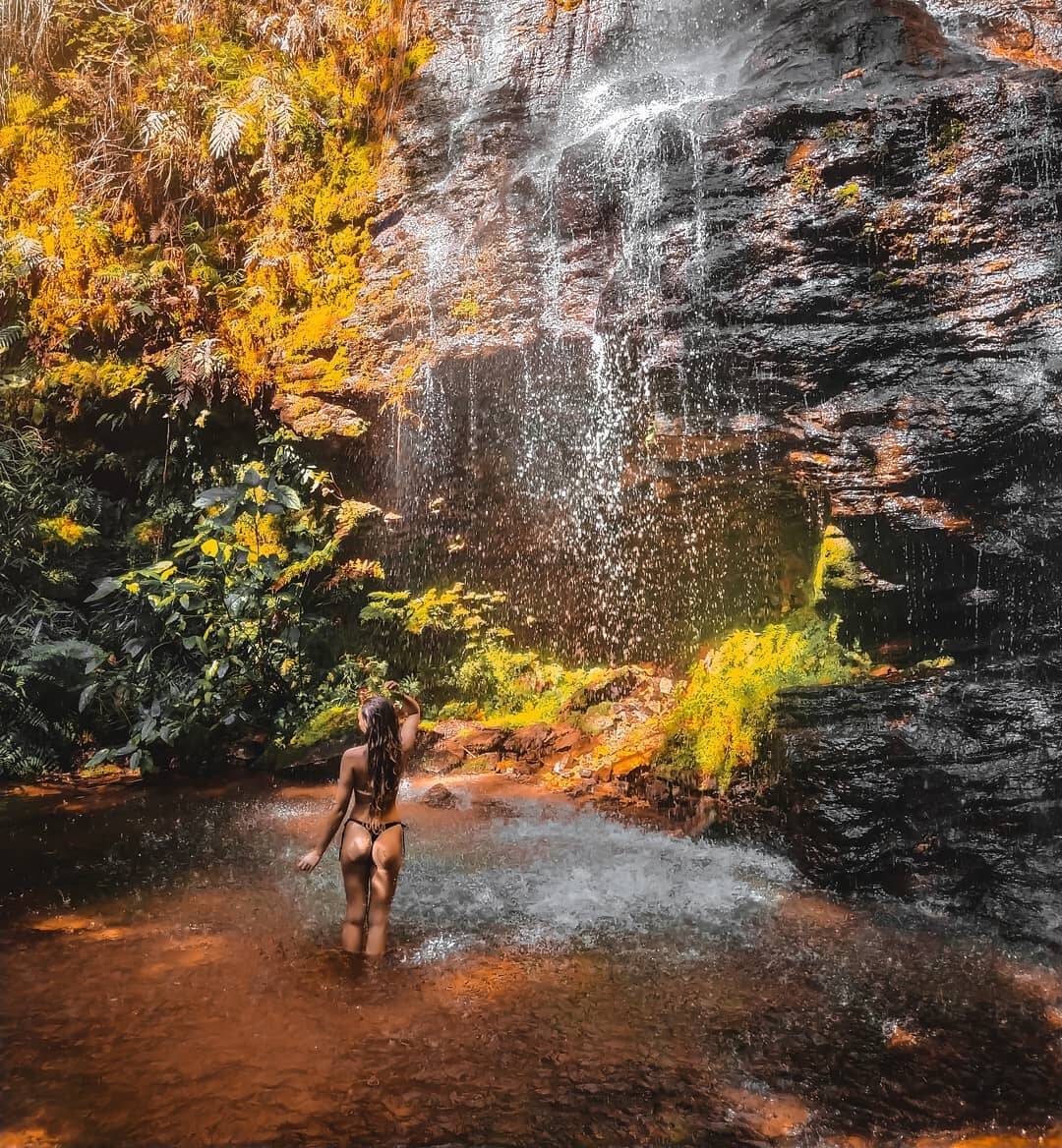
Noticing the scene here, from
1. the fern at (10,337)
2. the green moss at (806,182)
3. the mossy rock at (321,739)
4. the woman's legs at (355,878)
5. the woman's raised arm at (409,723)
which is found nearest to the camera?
the woman's legs at (355,878)

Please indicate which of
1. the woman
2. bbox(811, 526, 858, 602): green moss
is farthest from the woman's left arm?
bbox(811, 526, 858, 602): green moss

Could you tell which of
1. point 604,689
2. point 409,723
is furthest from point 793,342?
point 409,723

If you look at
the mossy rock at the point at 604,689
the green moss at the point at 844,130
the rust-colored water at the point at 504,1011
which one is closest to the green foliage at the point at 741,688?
the mossy rock at the point at 604,689

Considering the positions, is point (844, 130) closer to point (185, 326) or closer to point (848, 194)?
point (848, 194)

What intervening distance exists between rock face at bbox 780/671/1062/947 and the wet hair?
2.90 m

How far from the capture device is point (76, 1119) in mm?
2598

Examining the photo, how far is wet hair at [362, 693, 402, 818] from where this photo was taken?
3.90m

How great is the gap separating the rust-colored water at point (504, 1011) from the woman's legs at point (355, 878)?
0.13 metres

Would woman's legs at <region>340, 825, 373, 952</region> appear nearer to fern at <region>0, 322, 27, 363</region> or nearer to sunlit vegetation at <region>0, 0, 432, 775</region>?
sunlit vegetation at <region>0, 0, 432, 775</region>

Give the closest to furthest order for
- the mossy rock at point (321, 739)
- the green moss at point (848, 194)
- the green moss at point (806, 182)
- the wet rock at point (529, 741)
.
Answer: the green moss at point (848, 194) < the green moss at point (806, 182) < the mossy rock at point (321, 739) < the wet rock at point (529, 741)

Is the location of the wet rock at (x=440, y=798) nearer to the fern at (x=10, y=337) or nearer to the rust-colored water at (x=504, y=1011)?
the rust-colored water at (x=504, y=1011)

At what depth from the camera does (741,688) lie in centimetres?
726

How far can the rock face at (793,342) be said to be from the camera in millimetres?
5508

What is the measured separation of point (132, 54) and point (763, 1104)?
1260 centimetres
